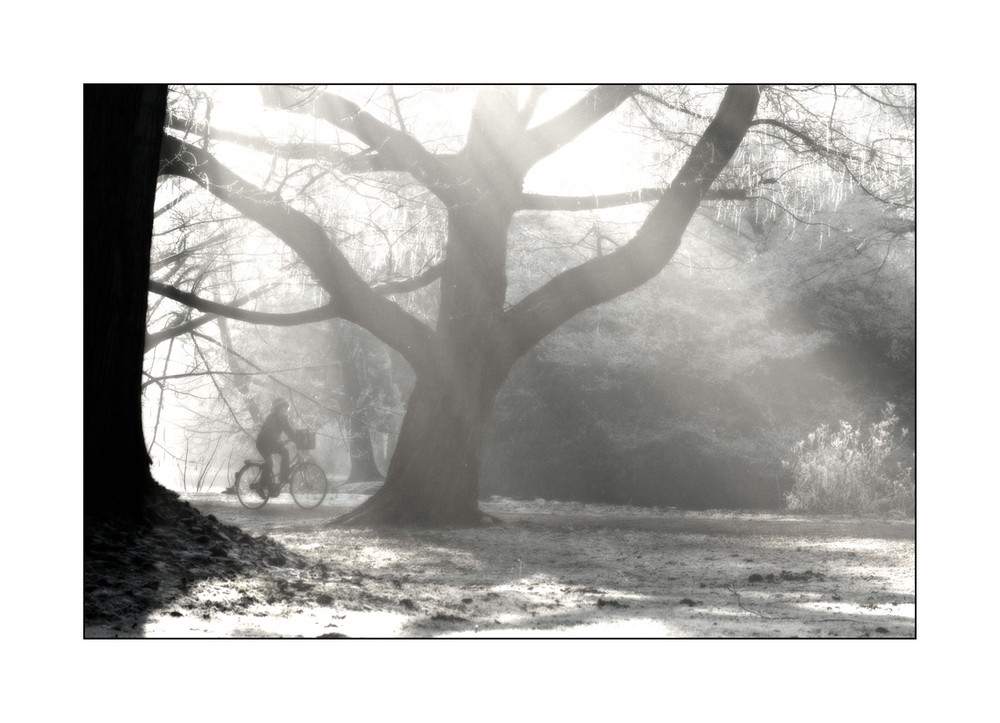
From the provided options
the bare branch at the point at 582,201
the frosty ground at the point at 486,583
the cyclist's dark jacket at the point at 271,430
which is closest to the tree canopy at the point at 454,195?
the bare branch at the point at 582,201

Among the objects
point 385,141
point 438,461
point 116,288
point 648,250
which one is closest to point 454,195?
point 385,141

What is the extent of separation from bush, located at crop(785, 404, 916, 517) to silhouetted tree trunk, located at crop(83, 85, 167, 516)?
6191 millimetres

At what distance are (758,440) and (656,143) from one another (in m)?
3.64

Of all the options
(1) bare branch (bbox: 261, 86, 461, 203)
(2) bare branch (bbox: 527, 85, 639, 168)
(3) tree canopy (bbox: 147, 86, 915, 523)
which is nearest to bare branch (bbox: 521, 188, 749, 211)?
(3) tree canopy (bbox: 147, 86, 915, 523)

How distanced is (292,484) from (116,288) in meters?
4.47

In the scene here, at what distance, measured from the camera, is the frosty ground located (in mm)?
3881

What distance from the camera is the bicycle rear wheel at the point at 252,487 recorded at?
8.52m

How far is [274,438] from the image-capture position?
834 centimetres

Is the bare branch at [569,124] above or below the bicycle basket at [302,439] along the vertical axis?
above

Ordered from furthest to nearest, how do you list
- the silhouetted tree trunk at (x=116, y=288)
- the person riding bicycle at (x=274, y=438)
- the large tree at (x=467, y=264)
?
the person riding bicycle at (x=274, y=438), the large tree at (x=467, y=264), the silhouetted tree trunk at (x=116, y=288)

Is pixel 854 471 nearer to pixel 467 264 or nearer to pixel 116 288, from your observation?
pixel 467 264

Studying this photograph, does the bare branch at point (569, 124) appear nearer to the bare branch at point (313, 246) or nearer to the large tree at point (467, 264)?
the large tree at point (467, 264)
